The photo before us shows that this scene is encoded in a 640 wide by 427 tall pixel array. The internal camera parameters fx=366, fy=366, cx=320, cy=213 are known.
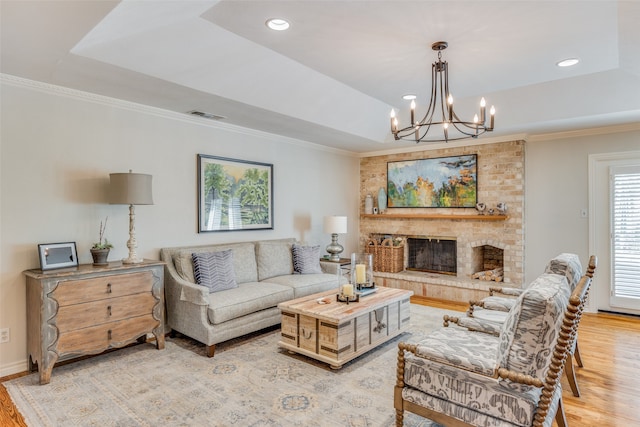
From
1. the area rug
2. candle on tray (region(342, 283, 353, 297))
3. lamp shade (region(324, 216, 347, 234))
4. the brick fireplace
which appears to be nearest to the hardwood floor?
the area rug

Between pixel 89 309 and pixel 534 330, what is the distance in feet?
10.8

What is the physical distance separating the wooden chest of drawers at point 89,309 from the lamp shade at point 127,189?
60 cm

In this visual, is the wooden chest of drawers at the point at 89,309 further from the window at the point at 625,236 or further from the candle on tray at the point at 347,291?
the window at the point at 625,236

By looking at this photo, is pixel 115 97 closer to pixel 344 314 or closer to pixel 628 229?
pixel 344 314

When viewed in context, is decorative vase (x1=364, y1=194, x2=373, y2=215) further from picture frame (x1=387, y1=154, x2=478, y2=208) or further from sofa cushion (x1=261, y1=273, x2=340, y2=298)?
sofa cushion (x1=261, y1=273, x2=340, y2=298)

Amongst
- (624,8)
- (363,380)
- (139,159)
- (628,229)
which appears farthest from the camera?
(628,229)

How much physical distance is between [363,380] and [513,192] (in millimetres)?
3764

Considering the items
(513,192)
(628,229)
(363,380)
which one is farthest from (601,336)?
(363,380)

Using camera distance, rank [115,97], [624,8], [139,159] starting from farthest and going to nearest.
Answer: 1. [139,159]
2. [115,97]
3. [624,8]

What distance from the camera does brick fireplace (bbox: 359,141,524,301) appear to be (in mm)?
5312

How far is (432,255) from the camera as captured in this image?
6.36 m

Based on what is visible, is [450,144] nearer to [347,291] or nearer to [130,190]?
[347,291]

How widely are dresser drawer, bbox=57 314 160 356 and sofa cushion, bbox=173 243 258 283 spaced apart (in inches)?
23.1

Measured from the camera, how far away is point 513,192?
530cm
